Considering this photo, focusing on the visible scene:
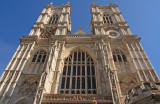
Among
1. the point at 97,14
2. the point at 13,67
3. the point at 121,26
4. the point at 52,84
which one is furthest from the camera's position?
the point at 97,14

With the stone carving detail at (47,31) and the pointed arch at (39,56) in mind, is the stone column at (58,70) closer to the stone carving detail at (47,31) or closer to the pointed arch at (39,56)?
the pointed arch at (39,56)

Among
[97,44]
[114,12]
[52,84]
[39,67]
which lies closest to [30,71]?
[39,67]

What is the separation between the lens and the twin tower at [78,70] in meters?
11.6

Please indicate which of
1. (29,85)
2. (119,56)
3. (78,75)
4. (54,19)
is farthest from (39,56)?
(54,19)

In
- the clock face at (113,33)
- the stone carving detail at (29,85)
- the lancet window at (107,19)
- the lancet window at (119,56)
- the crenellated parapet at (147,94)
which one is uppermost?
the lancet window at (107,19)

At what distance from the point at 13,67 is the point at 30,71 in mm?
1899

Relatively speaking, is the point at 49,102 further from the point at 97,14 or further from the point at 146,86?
the point at 97,14

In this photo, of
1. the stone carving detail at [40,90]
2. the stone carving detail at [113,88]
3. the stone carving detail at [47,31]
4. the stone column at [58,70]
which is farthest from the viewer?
the stone carving detail at [47,31]

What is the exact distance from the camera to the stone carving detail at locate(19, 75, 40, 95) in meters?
13.9

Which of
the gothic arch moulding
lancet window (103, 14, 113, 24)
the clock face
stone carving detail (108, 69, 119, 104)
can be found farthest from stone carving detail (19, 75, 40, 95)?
lancet window (103, 14, 113, 24)

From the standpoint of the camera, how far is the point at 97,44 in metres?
18.3

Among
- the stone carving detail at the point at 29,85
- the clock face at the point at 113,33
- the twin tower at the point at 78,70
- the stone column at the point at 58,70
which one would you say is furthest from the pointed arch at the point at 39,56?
the clock face at the point at 113,33

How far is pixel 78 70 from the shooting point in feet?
52.8

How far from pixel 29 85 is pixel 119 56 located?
11521mm
